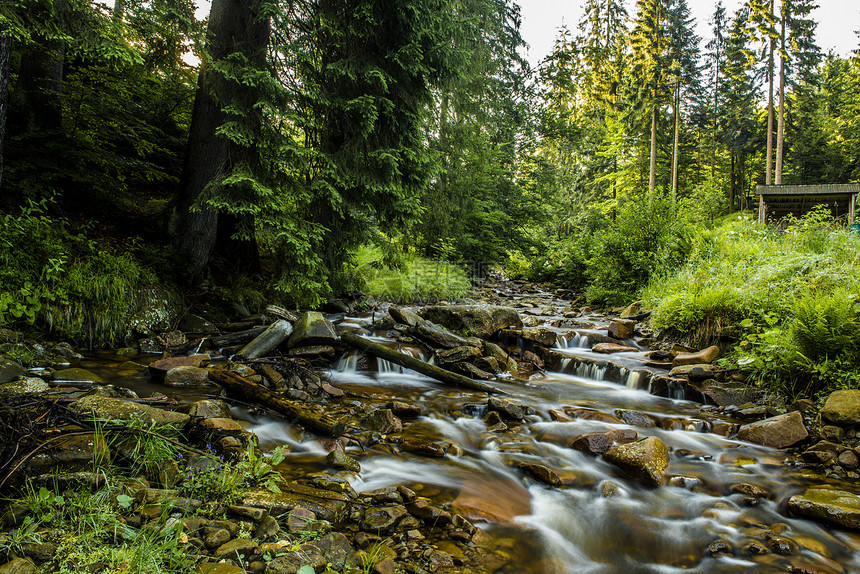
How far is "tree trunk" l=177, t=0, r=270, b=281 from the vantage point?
6207mm

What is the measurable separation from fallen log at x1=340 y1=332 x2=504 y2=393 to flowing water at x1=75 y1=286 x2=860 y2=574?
0.44 metres

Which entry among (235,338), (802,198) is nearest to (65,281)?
(235,338)

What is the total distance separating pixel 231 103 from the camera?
19.4 feet

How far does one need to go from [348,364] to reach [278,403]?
2238 mm

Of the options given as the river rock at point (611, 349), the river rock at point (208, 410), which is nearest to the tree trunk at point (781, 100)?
the river rock at point (611, 349)

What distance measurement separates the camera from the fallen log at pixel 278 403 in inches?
154

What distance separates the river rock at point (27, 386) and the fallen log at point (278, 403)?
4.51 feet

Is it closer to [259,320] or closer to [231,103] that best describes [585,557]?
[259,320]

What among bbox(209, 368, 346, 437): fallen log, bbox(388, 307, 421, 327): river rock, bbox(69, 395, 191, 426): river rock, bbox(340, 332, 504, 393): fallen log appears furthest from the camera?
bbox(388, 307, 421, 327): river rock

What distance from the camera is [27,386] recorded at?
366 cm

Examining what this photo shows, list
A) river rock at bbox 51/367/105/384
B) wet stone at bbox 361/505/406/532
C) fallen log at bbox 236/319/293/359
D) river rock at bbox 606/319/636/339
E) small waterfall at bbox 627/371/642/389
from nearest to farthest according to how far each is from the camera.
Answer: wet stone at bbox 361/505/406/532 < river rock at bbox 51/367/105/384 < fallen log at bbox 236/319/293/359 < small waterfall at bbox 627/371/642/389 < river rock at bbox 606/319/636/339

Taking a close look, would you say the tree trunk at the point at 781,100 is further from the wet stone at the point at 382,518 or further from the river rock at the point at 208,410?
the river rock at the point at 208,410

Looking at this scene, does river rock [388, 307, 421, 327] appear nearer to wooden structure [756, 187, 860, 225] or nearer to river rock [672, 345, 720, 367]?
river rock [672, 345, 720, 367]

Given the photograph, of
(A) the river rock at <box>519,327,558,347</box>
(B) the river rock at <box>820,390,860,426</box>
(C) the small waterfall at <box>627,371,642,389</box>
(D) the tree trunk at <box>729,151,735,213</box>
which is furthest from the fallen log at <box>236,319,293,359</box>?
(D) the tree trunk at <box>729,151,735,213</box>
